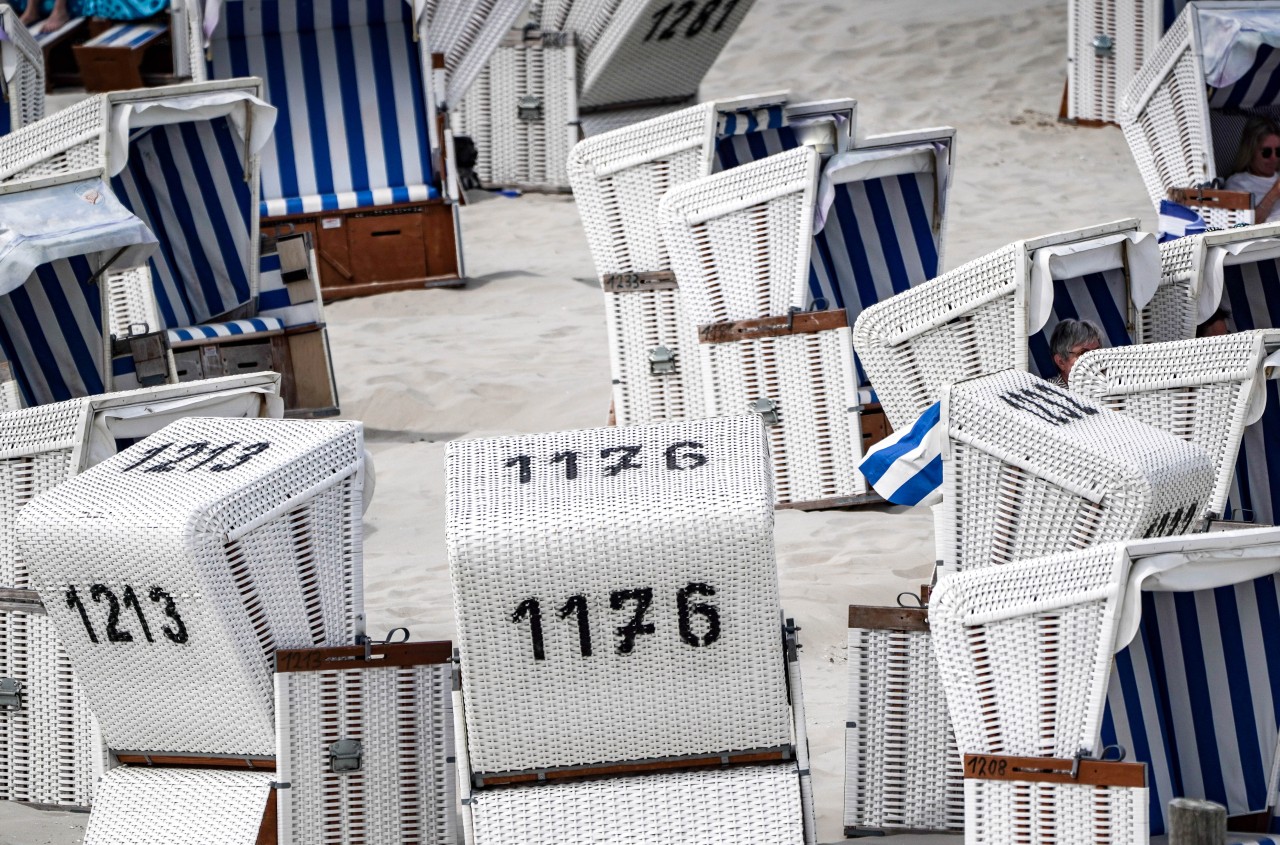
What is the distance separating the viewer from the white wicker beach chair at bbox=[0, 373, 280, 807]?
5309 millimetres

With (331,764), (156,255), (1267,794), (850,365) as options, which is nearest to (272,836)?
(331,764)

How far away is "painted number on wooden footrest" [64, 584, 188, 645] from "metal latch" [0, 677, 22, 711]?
2.25 feet

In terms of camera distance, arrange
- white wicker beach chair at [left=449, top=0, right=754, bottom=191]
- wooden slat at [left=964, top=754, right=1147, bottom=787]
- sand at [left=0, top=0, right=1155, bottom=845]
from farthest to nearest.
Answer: white wicker beach chair at [left=449, top=0, right=754, bottom=191] → sand at [left=0, top=0, right=1155, bottom=845] → wooden slat at [left=964, top=754, right=1147, bottom=787]

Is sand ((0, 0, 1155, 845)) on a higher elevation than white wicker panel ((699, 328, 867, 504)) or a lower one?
lower

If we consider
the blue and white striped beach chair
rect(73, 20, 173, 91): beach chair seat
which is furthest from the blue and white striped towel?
rect(73, 20, 173, 91): beach chair seat

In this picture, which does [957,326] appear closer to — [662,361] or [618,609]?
[662,361]

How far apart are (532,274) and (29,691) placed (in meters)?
6.65

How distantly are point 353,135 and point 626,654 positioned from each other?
24.5 ft

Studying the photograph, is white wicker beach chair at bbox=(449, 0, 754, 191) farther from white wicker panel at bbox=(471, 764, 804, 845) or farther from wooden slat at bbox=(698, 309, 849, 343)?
white wicker panel at bbox=(471, 764, 804, 845)

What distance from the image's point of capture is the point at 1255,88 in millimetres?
9945

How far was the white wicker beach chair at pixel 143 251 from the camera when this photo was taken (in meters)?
A: 6.84

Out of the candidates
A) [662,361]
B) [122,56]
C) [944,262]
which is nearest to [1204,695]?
[662,361]

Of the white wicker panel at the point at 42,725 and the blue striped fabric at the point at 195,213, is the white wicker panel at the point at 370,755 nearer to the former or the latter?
the white wicker panel at the point at 42,725

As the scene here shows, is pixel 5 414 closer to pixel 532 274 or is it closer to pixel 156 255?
pixel 156 255
